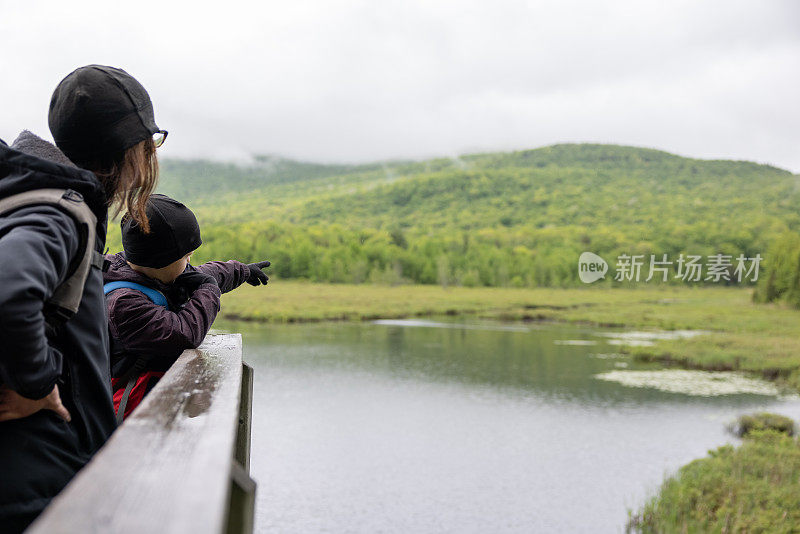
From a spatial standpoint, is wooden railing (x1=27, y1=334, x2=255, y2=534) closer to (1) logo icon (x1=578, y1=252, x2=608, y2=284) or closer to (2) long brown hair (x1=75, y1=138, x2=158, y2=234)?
(2) long brown hair (x1=75, y1=138, x2=158, y2=234)

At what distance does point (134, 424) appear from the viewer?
114 centimetres

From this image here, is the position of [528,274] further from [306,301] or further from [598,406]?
[598,406]

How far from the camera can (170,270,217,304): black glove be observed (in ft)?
7.90

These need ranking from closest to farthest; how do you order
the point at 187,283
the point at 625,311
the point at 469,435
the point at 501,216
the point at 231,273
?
the point at 187,283, the point at 231,273, the point at 469,435, the point at 625,311, the point at 501,216

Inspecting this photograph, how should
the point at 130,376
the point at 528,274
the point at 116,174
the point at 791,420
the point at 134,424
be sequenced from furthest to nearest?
the point at 528,274, the point at 791,420, the point at 130,376, the point at 116,174, the point at 134,424

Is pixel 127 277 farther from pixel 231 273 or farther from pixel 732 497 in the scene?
pixel 732 497

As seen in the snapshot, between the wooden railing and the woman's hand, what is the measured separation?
0.18 meters

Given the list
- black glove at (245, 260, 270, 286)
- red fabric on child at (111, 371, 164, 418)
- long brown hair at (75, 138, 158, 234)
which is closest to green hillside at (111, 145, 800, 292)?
black glove at (245, 260, 270, 286)

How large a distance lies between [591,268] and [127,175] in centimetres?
7519

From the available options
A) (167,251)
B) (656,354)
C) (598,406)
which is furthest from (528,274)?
(167,251)

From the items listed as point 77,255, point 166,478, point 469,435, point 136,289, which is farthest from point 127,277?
point 469,435

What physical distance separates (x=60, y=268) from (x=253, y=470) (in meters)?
13.9

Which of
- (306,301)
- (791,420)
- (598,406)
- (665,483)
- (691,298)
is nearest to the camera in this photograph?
(665,483)

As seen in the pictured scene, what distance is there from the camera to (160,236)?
226 cm
